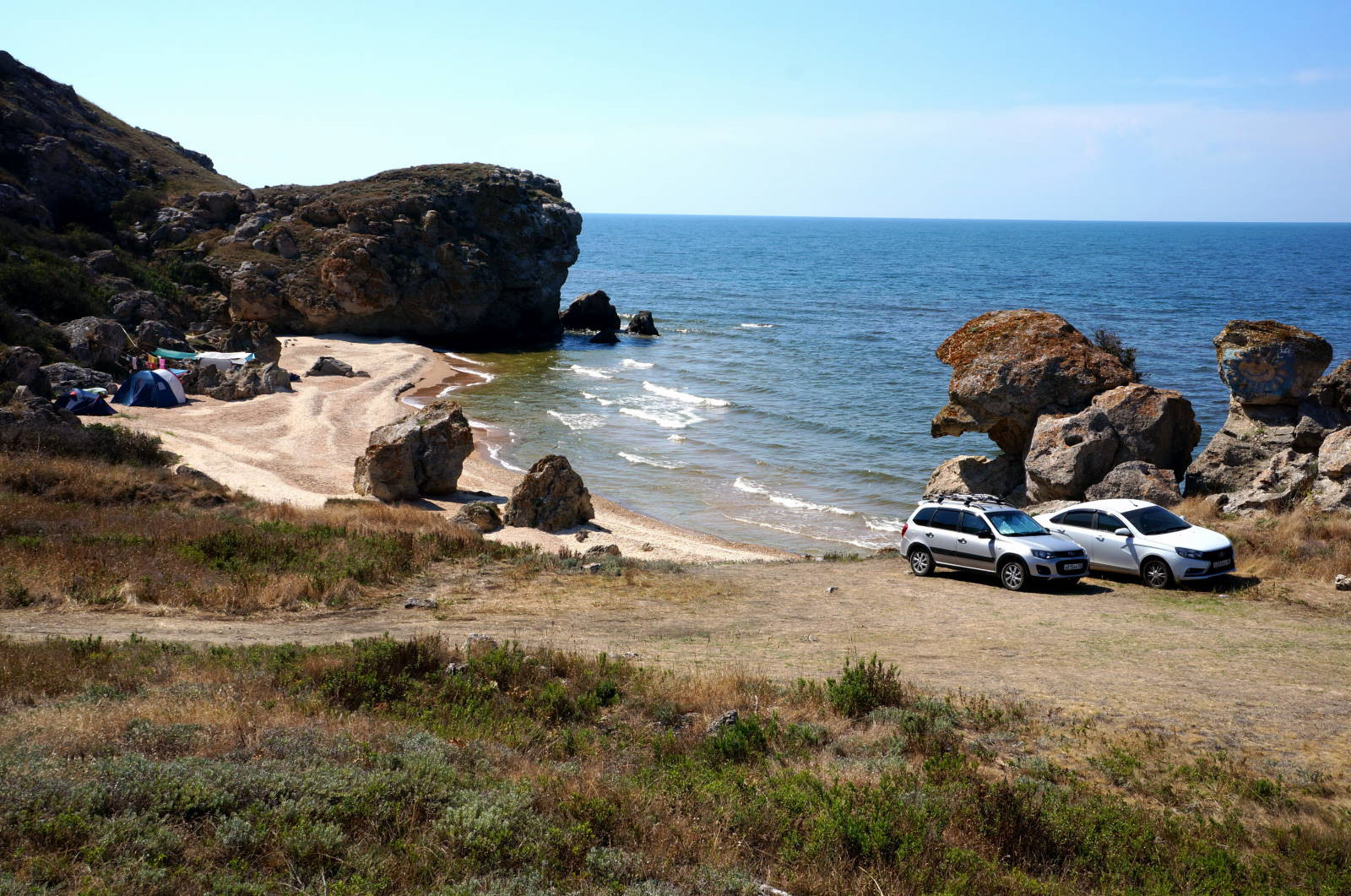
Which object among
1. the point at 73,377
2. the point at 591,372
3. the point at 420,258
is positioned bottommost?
the point at 591,372

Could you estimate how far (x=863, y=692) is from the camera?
10.3 metres

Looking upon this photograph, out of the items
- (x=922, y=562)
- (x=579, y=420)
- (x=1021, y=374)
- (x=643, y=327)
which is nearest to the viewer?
(x=922, y=562)

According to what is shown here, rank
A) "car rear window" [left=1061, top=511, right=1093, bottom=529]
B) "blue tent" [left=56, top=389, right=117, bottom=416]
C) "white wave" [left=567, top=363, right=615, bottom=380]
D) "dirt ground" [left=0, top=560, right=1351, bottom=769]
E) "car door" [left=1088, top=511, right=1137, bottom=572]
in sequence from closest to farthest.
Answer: "dirt ground" [left=0, top=560, right=1351, bottom=769] → "car door" [left=1088, top=511, right=1137, bottom=572] → "car rear window" [left=1061, top=511, right=1093, bottom=529] → "blue tent" [left=56, top=389, right=117, bottom=416] → "white wave" [left=567, top=363, right=615, bottom=380]

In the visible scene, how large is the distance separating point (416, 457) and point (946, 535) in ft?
56.0

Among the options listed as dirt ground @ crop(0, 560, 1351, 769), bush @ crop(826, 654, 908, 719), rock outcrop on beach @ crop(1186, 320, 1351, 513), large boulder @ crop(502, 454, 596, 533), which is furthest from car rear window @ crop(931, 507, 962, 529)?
large boulder @ crop(502, 454, 596, 533)

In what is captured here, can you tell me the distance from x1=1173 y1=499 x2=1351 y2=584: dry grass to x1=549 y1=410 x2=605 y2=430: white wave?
27.9 metres

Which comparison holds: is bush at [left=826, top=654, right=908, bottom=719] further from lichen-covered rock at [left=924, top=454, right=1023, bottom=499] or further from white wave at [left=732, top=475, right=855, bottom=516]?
white wave at [left=732, top=475, right=855, bottom=516]

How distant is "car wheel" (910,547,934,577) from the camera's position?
19.4 m

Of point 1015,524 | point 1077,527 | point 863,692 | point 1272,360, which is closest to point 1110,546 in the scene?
point 1077,527

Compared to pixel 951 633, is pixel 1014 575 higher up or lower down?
lower down

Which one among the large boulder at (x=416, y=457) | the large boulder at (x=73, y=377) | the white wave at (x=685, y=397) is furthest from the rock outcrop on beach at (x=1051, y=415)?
the large boulder at (x=73, y=377)

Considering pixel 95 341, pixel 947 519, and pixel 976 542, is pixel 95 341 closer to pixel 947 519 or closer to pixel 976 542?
pixel 947 519

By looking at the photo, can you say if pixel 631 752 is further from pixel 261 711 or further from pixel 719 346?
pixel 719 346

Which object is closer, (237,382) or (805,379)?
(237,382)
